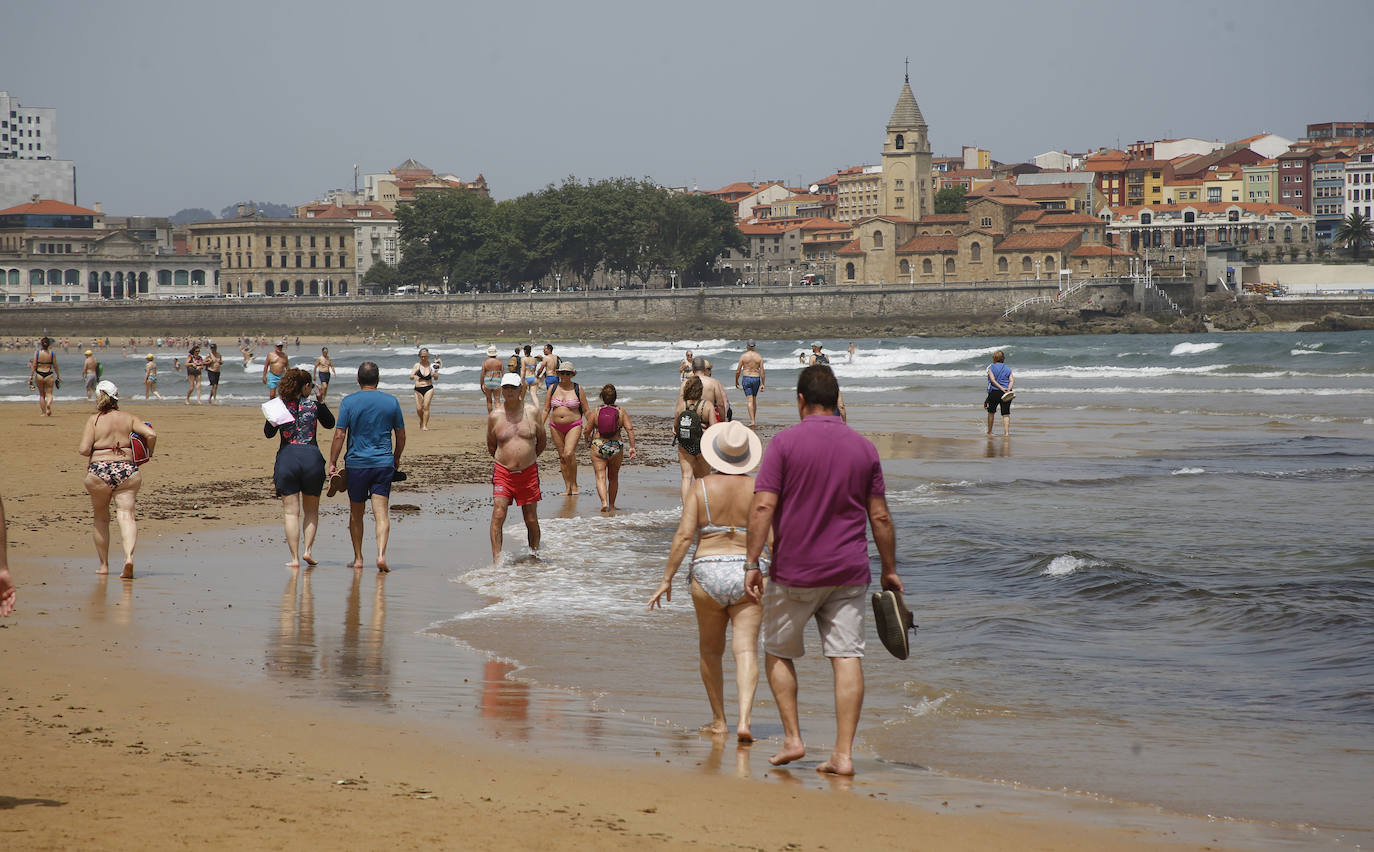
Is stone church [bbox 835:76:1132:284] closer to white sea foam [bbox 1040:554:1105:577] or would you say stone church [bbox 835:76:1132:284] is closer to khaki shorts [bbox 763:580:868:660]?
white sea foam [bbox 1040:554:1105:577]

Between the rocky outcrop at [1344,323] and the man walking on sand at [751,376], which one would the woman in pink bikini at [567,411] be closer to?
the man walking on sand at [751,376]

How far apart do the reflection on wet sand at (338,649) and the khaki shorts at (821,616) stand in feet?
6.34

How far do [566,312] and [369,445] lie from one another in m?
91.9

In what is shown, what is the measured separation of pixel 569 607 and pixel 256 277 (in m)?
121

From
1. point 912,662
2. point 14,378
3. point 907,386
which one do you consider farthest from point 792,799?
point 14,378

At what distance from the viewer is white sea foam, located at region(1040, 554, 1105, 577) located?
9.87m

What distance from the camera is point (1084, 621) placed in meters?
8.46

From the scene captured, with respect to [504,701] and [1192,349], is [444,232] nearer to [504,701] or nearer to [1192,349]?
[1192,349]

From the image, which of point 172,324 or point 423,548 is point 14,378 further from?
point 172,324

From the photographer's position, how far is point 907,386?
133ft

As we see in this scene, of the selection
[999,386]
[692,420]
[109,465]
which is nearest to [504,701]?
[109,465]

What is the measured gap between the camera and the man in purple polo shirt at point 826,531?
4.86 meters

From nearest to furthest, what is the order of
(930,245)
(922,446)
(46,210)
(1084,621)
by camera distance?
1. (1084,621)
2. (922,446)
3. (930,245)
4. (46,210)

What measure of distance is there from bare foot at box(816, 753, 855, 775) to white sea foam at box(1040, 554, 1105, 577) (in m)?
5.35
